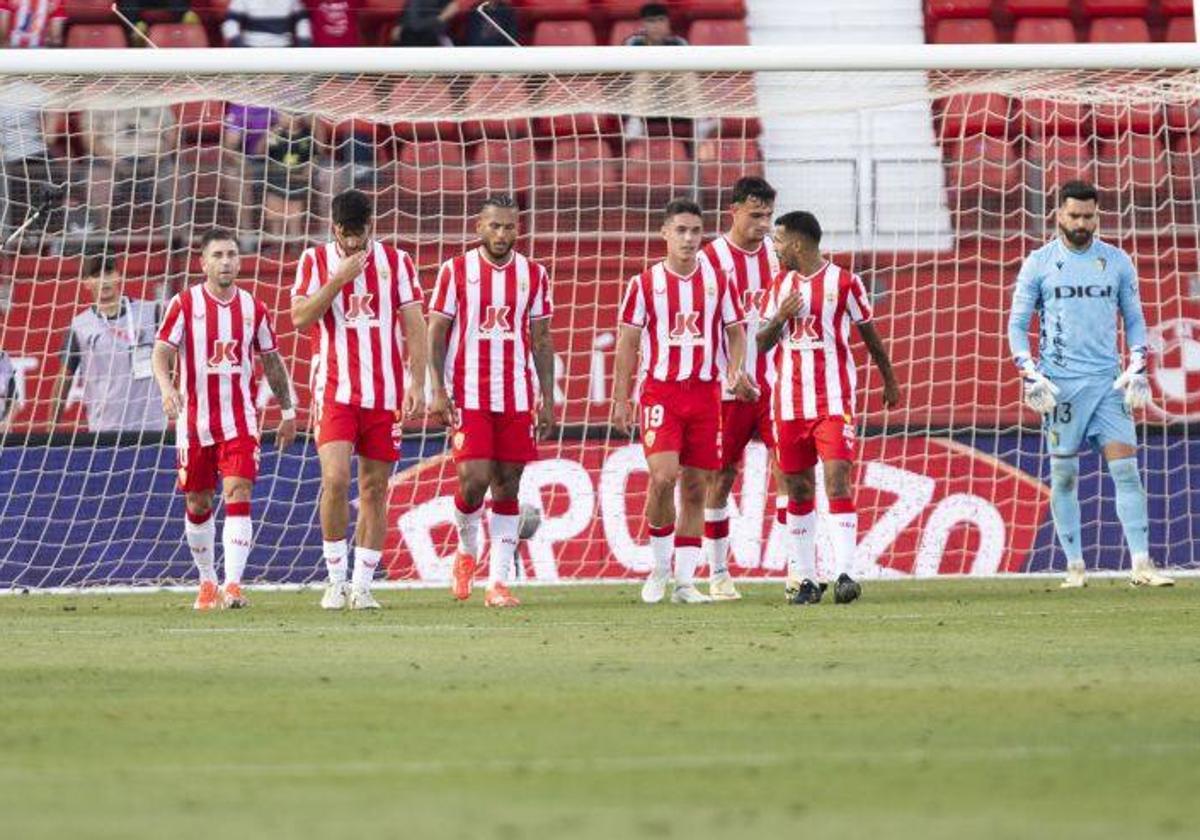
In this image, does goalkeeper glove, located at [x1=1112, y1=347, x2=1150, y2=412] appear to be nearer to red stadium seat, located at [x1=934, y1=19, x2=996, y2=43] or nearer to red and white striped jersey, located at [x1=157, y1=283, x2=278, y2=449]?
red and white striped jersey, located at [x1=157, y1=283, x2=278, y2=449]

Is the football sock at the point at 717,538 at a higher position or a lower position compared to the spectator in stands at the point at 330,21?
lower

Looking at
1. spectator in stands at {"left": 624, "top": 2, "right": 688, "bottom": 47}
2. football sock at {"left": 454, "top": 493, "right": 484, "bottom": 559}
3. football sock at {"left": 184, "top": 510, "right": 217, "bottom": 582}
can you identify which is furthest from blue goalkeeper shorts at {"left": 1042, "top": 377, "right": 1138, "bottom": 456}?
spectator in stands at {"left": 624, "top": 2, "right": 688, "bottom": 47}

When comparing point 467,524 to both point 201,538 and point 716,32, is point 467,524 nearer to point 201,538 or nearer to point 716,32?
point 201,538

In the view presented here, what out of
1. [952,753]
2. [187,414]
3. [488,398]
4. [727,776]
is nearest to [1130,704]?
[952,753]

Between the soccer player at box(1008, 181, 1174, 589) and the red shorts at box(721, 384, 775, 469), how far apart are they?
1308mm

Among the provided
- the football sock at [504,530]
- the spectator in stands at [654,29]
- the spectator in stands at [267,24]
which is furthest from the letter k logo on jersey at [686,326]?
the spectator in stands at [267,24]

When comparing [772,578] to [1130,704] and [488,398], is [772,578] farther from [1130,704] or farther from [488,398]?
[1130,704]

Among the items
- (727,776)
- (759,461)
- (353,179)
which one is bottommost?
(727,776)

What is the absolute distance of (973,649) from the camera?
340 inches

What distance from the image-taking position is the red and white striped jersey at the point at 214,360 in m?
12.4

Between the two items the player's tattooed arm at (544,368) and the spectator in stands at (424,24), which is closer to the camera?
the player's tattooed arm at (544,368)

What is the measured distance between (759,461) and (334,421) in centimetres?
368

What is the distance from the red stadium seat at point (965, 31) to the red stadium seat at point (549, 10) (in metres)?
2.79

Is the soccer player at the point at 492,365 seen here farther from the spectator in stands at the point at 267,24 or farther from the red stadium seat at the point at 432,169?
the spectator in stands at the point at 267,24
